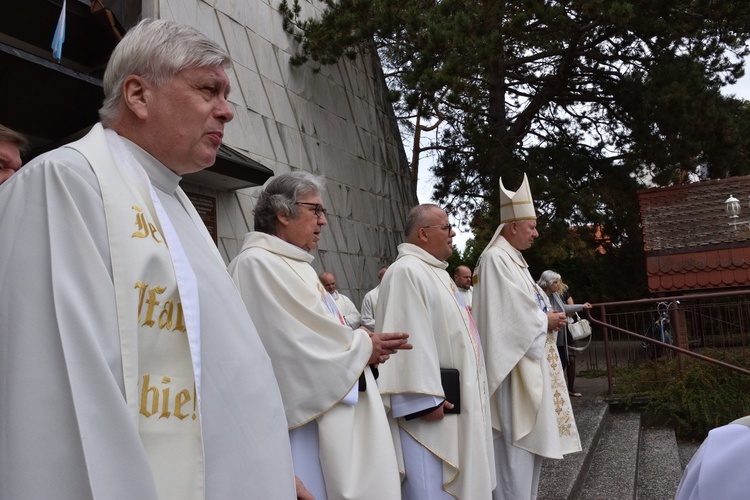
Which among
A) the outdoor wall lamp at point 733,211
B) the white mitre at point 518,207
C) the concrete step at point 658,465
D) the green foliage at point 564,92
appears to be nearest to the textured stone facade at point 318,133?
the green foliage at point 564,92

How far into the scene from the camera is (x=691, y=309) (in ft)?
32.2

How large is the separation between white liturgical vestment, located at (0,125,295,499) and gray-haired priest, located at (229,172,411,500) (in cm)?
126

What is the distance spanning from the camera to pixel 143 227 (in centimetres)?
153

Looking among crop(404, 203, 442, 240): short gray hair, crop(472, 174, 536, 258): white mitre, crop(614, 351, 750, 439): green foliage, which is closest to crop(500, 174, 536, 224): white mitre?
crop(472, 174, 536, 258): white mitre

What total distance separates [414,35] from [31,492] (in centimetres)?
901

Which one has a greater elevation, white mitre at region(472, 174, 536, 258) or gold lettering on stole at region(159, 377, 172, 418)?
gold lettering on stole at region(159, 377, 172, 418)

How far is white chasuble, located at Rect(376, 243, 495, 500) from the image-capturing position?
3.82m

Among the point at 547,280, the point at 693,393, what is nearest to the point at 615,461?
the point at 693,393

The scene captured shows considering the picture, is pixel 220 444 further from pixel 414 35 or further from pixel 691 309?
pixel 691 309

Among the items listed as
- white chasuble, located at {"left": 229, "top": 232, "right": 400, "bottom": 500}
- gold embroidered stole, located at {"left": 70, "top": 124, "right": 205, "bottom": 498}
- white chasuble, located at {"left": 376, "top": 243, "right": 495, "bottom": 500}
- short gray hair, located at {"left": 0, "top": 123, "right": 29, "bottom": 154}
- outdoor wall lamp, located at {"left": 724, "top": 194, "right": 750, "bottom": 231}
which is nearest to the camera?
gold embroidered stole, located at {"left": 70, "top": 124, "right": 205, "bottom": 498}

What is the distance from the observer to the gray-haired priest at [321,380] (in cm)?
298

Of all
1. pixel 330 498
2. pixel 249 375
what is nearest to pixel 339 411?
pixel 330 498

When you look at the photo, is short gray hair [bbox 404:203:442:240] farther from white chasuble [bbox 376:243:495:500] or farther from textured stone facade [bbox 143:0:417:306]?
textured stone facade [bbox 143:0:417:306]

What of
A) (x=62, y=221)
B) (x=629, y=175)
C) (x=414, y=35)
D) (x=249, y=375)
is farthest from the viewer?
(x=629, y=175)
